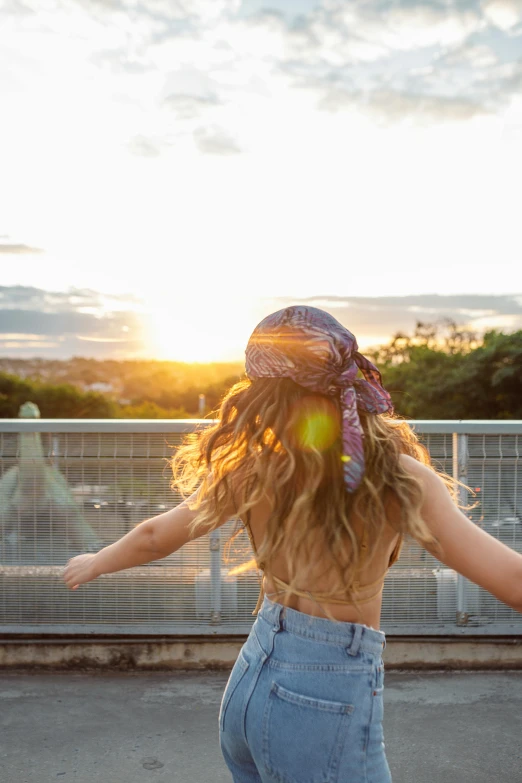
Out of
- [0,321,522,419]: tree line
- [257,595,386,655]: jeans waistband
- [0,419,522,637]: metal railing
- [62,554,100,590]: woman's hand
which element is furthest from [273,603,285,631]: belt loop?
[0,321,522,419]: tree line

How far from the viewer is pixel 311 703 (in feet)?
5.97

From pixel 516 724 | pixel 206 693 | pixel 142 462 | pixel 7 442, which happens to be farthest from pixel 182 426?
pixel 516 724

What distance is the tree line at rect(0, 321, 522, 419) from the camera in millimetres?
40281

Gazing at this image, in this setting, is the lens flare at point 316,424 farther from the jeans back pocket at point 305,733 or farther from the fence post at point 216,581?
the fence post at point 216,581

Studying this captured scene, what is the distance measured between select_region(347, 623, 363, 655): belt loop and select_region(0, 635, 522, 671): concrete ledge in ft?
12.2

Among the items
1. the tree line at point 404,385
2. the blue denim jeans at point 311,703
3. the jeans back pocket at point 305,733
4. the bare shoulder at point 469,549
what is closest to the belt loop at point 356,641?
the blue denim jeans at point 311,703

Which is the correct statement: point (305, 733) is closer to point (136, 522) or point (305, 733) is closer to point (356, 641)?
point (356, 641)

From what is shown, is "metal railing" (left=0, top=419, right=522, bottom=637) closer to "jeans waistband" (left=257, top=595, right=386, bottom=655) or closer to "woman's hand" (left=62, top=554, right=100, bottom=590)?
"woman's hand" (left=62, top=554, right=100, bottom=590)

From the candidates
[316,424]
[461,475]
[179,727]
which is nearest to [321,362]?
[316,424]

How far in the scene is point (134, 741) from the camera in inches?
172

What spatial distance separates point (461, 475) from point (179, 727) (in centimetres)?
240

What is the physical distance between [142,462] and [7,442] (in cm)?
92

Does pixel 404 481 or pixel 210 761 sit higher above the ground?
pixel 404 481

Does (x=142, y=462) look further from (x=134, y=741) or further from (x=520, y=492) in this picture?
(x=520, y=492)
